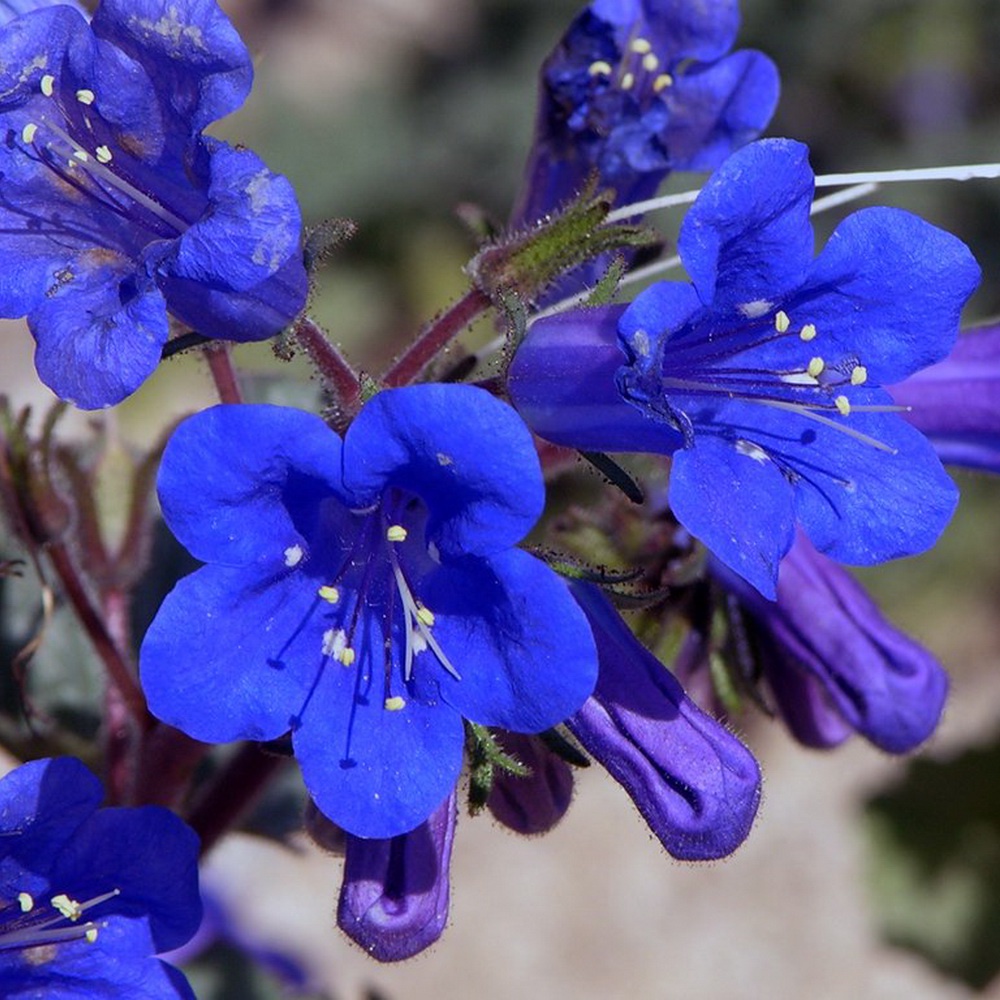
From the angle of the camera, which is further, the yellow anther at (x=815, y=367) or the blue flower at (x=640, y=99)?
the blue flower at (x=640, y=99)

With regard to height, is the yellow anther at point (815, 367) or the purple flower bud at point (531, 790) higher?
the yellow anther at point (815, 367)

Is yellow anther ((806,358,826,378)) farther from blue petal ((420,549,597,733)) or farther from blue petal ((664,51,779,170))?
blue petal ((664,51,779,170))

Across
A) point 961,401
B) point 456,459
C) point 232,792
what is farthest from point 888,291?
point 232,792

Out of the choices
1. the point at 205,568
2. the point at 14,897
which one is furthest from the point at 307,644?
the point at 14,897

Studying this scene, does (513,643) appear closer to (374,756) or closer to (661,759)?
(374,756)

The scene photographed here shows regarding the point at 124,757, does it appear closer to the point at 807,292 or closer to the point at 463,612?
the point at 463,612

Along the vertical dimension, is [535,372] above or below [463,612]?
above

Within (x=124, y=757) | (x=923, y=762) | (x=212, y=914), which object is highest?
(x=124, y=757)

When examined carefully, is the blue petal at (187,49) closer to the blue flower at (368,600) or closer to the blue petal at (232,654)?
the blue flower at (368,600)

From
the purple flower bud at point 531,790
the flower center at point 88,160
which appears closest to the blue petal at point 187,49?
the flower center at point 88,160
